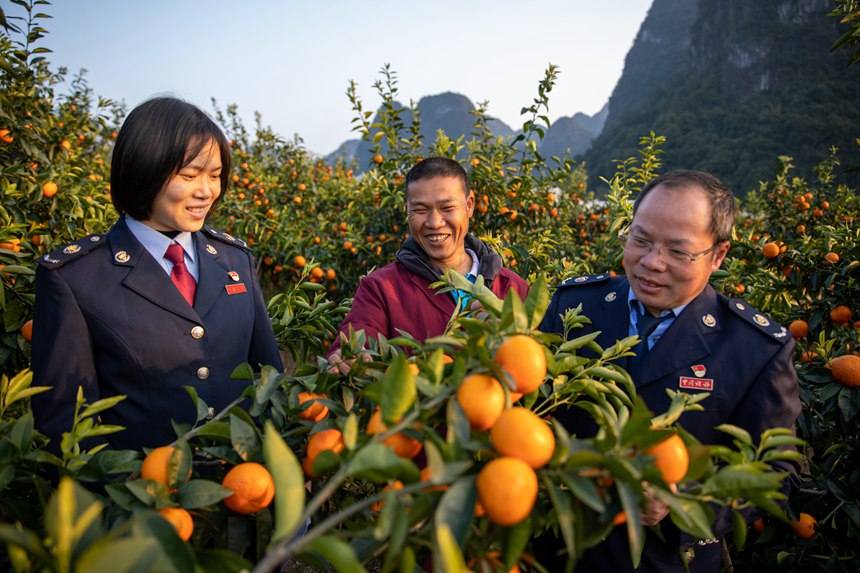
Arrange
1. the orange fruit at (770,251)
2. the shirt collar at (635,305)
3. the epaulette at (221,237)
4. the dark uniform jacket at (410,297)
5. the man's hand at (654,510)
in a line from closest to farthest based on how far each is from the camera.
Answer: the man's hand at (654,510) → the shirt collar at (635,305) → the epaulette at (221,237) → the dark uniform jacket at (410,297) → the orange fruit at (770,251)

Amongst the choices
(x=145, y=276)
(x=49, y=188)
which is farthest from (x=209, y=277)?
(x=49, y=188)

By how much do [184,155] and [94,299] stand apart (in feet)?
1.41

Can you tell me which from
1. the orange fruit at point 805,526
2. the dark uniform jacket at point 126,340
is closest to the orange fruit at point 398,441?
the dark uniform jacket at point 126,340

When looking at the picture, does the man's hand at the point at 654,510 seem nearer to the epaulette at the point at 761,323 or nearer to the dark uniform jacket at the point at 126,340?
the epaulette at the point at 761,323

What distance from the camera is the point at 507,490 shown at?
1.70 ft

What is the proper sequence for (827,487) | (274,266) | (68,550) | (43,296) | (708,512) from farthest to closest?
(274,266), (827,487), (43,296), (708,512), (68,550)

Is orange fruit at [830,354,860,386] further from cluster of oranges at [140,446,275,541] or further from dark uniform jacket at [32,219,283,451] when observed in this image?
dark uniform jacket at [32,219,283,451]

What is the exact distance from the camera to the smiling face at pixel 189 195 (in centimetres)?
126

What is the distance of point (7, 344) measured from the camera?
1.75 m

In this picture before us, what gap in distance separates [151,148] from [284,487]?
3.54 ft

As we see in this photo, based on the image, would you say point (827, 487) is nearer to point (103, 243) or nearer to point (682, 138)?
point (103, 243)

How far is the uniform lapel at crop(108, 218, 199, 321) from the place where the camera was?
1.24 meters

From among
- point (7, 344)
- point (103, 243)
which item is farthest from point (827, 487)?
point (7, 344)

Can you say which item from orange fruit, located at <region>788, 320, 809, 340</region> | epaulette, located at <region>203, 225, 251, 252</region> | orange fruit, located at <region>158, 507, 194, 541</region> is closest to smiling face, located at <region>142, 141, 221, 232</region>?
epaulette, located at <region>203, 225, 251, 252</region>
